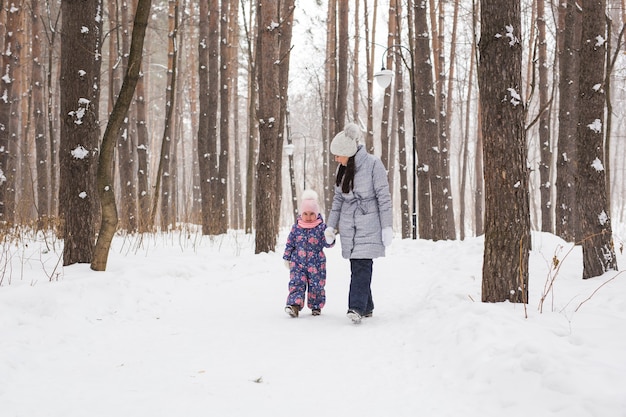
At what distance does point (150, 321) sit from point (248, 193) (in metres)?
8.54

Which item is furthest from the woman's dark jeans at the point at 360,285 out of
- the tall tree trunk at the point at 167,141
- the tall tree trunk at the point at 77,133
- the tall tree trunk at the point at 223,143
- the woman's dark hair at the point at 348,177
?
the tall tree trunk at the point at 223,143

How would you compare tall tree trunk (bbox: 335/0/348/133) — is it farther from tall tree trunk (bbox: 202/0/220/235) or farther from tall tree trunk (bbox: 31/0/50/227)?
tall tree trunk (bbox: 31/0/50/227)

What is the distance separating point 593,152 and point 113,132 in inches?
221

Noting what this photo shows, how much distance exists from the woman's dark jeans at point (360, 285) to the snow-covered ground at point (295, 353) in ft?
0.62

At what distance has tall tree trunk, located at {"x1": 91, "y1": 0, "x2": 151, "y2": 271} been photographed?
16.0 feet

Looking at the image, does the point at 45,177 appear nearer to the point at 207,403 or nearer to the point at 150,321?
the point at 150,321

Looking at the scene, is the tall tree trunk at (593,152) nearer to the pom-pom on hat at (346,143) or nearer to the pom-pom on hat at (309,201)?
the pom-pom on hat at (346,143)

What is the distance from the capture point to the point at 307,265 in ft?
15.7

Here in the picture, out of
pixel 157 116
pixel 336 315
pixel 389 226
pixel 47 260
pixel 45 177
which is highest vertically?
pixel 157 116

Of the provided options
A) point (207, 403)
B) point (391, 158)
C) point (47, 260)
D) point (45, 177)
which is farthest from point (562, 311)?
point (391, 158)

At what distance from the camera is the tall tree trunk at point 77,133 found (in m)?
5.34

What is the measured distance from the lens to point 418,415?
7.67 ft

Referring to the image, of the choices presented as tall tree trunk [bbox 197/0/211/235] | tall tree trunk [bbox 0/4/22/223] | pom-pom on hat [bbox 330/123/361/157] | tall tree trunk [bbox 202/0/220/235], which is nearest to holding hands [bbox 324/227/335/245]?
pom-pom on hat [bbox 330/123/361/157]

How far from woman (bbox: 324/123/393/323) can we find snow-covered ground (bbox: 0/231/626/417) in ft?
1.34
